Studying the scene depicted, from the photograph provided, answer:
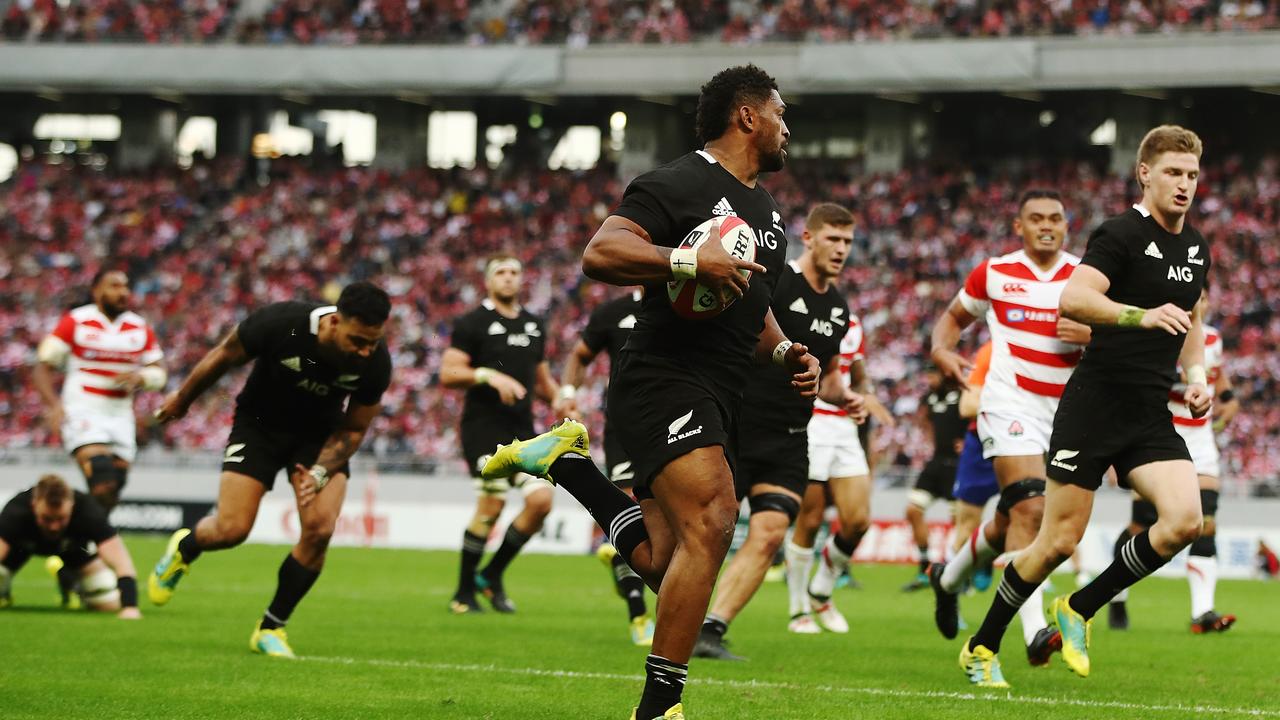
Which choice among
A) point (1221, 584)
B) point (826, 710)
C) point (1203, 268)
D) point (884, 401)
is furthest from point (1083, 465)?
point (884, 401)

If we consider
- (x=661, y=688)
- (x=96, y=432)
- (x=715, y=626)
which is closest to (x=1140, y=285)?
(x=715, y=626)

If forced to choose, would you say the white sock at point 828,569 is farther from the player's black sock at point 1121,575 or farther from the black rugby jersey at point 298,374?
the player's black sock at point 1121,575

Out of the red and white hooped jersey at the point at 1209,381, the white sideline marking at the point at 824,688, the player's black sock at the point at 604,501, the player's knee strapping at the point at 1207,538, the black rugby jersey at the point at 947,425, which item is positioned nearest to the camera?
the player's black sock at the point at 604,501

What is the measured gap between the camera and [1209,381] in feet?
44.6

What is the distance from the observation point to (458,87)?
4244cm

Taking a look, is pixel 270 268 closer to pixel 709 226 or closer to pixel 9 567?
pixel 9 567

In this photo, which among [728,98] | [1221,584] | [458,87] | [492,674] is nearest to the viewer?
[728,98]

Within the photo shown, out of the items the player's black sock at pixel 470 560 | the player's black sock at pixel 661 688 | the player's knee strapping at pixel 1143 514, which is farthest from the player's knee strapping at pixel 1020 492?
the player's black sock at pixel 470 560

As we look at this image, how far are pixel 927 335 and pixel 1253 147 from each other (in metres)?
11.7

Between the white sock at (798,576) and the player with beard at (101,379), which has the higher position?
the player with beard at (101,379)

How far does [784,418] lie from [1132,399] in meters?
2.79

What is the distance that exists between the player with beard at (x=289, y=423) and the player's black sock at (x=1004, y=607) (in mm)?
3597

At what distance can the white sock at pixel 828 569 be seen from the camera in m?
12.7

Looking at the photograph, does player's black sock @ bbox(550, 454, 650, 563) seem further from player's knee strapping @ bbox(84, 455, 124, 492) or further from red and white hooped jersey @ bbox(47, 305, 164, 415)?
red and white hooped jersey @ bbox(47, 305, 164, 415)
